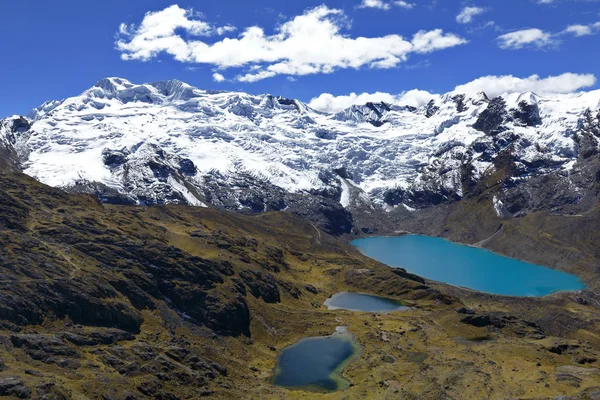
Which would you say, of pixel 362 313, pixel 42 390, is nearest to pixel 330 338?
pixel 362 313

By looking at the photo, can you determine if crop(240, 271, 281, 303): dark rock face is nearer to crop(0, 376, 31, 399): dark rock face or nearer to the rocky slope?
the rocky slope

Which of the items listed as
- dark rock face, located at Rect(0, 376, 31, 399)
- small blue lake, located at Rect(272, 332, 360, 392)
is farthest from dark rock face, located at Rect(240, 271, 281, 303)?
dark rock face, located at Rect(0, 376, 31, 399)

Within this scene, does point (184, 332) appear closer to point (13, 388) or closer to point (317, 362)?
point (317, 362)

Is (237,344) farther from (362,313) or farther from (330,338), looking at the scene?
(362,313)

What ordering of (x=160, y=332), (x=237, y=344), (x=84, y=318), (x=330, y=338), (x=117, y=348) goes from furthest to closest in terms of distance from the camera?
(x=330, y=338), (x=237, y=344), (x=160, y=332), (x=84, y=318), (x=117, y=348)

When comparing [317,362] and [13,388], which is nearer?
[13,388]

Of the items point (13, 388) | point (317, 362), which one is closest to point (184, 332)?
point (317, 362)
